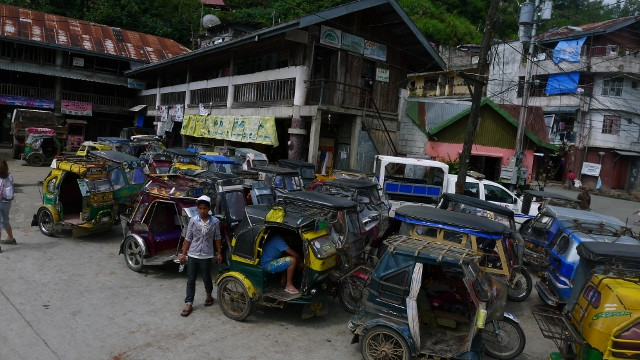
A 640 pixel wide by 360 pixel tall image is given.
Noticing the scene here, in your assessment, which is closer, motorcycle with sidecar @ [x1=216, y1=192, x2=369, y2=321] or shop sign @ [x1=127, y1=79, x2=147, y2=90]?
motorcycle with sidecar @ [x1=216, y1=192, x2=369, y2=321]

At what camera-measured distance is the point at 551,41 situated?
116 ft

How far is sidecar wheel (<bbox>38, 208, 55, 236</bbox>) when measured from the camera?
1053cm

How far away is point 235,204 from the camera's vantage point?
9.44 metres

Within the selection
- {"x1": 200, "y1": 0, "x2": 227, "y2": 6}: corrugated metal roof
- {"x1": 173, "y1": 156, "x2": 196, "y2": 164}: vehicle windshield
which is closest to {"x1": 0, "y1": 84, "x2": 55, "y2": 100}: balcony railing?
{"x1": 173, "y1": 156, "x2": 196, "y2": 164}: vehicle windshield

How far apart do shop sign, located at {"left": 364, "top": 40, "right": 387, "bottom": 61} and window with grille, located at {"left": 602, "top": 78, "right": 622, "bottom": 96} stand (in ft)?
74.4

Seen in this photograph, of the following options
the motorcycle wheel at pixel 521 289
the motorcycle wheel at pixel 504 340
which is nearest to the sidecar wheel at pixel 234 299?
the motorcycle wheel at pixel 504 340

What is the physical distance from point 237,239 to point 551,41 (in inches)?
1483

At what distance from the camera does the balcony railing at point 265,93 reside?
1825 cm

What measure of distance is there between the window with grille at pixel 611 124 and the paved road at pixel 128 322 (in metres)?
29.3

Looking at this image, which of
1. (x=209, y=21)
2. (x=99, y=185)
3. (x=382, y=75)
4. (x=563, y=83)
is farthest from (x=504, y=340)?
(x=209, y=21)

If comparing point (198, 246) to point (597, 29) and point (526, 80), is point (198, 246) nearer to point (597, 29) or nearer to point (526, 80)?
point (526, 80)

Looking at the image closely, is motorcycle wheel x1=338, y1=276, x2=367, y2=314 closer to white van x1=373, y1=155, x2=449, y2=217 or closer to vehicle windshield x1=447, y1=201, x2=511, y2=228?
vehicle windshield x1=447, y1=201, x2=511, y2=228

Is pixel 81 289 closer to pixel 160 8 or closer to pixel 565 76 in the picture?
pixel 565 76

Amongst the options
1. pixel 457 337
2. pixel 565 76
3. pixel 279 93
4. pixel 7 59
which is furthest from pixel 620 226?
pixel 7 59
